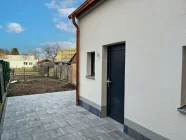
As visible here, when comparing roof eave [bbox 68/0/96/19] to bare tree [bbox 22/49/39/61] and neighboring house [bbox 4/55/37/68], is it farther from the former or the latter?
bare tree [bbox 22/49/39/61]

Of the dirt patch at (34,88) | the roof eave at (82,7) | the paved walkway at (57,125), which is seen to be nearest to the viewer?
the paved walkway at (57,125)

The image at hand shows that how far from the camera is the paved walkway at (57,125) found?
3023mm

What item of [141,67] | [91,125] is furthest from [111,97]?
[141,67]

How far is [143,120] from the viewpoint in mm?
2715

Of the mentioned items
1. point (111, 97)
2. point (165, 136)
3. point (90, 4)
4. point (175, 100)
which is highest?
point (90, 4)

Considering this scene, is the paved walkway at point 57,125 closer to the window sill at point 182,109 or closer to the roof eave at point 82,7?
the window sill at point 182,109

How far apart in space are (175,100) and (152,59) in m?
0.79

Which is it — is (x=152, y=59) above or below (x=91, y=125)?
above

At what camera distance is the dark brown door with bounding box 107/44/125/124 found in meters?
3.61

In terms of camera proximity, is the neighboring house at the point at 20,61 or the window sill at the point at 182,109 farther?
the neighboring house at the point at 20,61

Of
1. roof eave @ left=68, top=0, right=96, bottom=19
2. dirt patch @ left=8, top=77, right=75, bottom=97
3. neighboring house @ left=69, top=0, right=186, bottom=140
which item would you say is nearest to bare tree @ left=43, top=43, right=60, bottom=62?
dirt patch @ left=8, top=77, right=75, bottom=97

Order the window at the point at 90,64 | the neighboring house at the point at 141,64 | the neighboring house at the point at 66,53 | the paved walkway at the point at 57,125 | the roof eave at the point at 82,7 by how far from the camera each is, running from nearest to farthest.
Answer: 1. the neighboring house at the point at 141,64
2. the paved walkway at the point at 57,125
3. the roof eave at the point at 82,7
4. the window at the point at 90,64
5. the neighboring house at the point at 66,53

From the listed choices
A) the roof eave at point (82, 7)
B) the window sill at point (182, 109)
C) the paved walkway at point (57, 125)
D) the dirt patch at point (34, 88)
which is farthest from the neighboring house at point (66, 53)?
the window sill at point (182, 109)

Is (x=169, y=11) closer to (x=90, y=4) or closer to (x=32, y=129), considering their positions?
(x=90, y=4)
